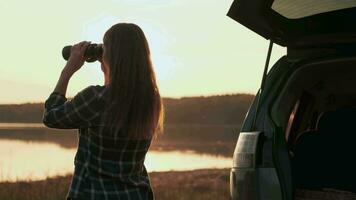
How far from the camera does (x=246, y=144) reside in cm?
459

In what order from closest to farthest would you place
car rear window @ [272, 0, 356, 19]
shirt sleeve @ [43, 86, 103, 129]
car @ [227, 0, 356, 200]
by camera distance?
shirt sleeve @ [43, 86, 103, 129]
car @ [227, 0, 356, 200]
car rear window @ [272, 0, 356, 19]

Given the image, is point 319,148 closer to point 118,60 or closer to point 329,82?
point 329,82

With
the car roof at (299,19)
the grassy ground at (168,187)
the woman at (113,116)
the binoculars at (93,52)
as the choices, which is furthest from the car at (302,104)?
the grassy ground at (168,187)

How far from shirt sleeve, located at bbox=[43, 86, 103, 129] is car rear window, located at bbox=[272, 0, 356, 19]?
4.12ft

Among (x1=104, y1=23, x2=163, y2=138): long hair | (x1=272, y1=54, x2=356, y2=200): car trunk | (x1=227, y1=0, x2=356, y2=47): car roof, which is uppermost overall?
(x1=227, y1=0, x2=356, y2=47): car roof

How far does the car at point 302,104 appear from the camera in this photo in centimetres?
451

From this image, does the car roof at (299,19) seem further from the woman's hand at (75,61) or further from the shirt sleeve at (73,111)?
the shirt sleeve at (73,111)

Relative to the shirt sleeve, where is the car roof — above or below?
above

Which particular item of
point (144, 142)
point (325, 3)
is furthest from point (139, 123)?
point (325, 3)

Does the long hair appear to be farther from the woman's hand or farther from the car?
the car

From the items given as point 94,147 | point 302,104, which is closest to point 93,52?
point 94,147

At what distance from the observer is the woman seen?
4.20 meters

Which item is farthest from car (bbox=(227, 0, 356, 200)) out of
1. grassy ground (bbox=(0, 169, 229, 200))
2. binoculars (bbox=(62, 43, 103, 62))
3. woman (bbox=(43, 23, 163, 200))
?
grassy ground (bbox=(0, 169, 229, 200))

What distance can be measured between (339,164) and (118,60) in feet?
5.44
